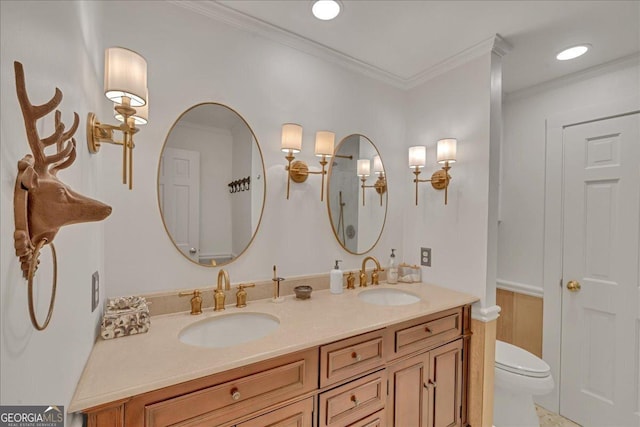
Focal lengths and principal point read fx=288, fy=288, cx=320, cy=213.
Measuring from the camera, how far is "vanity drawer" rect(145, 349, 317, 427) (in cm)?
90

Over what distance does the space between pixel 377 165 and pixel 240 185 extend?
1100 mm

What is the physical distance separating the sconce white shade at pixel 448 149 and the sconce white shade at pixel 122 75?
68.4 inches

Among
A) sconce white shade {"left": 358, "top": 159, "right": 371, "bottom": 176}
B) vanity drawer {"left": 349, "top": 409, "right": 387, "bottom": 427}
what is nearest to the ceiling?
sconce white shade {"left": 358, "top": 159, "right": 371, "bottom": 176}

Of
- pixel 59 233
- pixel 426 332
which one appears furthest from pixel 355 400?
pixel 59 233

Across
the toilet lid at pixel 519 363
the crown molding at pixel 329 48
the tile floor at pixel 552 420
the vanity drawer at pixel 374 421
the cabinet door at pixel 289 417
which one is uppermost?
the crown molding at pixel 329 48

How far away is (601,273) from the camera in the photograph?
205 centimetres

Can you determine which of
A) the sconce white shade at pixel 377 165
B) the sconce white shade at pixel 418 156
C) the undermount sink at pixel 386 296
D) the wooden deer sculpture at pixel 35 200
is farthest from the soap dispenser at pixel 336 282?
the wooden deer sculpture at pixel 35 200

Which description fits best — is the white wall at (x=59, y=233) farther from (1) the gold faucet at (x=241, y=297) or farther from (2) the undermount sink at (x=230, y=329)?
(1) the gold faucet at (x=241, y=297)

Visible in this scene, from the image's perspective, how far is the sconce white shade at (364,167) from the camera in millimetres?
2145

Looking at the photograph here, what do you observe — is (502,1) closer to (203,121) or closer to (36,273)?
(203,121)

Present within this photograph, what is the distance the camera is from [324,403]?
1212 millimetres

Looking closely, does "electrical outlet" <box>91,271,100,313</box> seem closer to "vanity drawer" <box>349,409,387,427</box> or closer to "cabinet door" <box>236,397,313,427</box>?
"cabinet door" <box>236,397,313,427</box>

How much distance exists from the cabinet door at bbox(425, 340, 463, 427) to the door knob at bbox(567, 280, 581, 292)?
111 cm

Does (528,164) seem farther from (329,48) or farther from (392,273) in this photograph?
(329,48)
